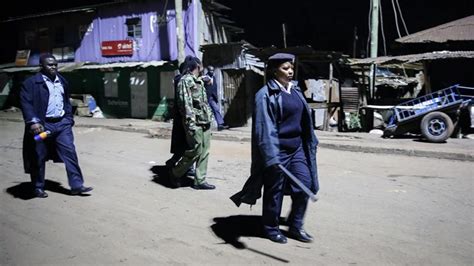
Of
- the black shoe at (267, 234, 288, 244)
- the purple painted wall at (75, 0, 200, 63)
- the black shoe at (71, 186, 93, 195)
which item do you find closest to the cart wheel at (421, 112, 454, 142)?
the black shoe at (267, 234, 288, 244)

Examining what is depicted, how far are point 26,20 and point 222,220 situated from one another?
859 inches

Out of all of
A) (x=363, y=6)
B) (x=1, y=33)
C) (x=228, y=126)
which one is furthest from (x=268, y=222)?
(x=1, y=33)

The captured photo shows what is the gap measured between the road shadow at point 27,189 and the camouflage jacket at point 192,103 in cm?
171

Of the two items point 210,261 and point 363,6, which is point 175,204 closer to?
point 210,261

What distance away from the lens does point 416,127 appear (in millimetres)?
10109

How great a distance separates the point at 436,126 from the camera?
955 cm

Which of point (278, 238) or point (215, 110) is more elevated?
point (215, 110)

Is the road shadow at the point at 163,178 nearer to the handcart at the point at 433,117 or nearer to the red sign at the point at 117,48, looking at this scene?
the handcart at the point at 433,117

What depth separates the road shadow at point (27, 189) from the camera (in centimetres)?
530

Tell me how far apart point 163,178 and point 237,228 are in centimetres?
253

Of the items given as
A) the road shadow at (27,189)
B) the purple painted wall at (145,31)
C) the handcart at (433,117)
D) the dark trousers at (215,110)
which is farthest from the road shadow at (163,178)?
the purple painted wall at (145,31)

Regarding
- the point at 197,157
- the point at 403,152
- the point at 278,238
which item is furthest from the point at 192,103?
the point at 403,152

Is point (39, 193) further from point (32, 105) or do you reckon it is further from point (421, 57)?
point (421, 57)

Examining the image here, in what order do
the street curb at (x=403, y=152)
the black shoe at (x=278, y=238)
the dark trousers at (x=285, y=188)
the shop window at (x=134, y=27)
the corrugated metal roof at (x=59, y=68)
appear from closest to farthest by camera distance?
the dark trousers at (x=285, y=188)
the black shoe at (x=278, y=238)
the street curb at (x=403, y=152)
the shop window at (x=134, y=27)
the corrugated metal roof at (x=59, y=68)
